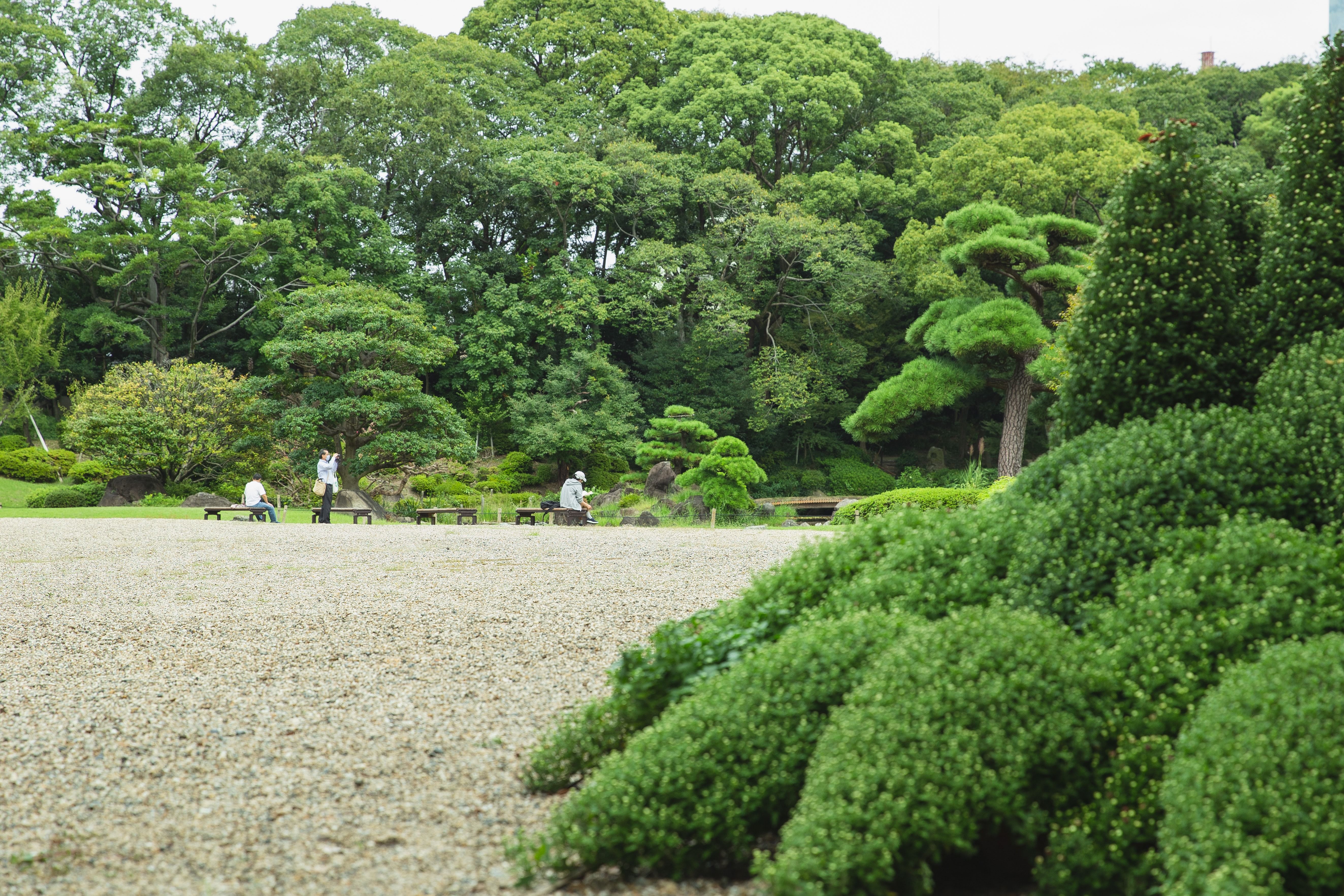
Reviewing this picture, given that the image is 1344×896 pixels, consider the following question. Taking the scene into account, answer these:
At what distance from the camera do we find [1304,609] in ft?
7.54

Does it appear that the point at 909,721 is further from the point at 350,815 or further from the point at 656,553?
the point at 656,553

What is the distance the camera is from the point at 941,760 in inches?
83.6

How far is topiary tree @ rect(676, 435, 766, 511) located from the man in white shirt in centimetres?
683

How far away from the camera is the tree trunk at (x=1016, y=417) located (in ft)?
64.4

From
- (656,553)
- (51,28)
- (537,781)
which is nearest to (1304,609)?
(537,781)

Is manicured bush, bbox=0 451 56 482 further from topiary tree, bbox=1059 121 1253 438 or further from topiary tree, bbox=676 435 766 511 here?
topiary tree, bbox=1059 121 1253 438

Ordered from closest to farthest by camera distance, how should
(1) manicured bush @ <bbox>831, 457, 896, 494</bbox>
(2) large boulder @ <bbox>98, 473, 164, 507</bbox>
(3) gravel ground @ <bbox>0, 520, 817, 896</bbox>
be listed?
(3) gravel ground @ <bbox>0, 520, 817, 896</bbox> < (2) large boulder @ <bbox>98, 473, 164, 507</bbox> < (1) manicured bush @ <bbox>831, 457, 896, 494</bbox>

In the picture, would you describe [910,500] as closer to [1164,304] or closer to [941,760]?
[1164,304]

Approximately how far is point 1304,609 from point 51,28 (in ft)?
100

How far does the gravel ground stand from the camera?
2.48 m

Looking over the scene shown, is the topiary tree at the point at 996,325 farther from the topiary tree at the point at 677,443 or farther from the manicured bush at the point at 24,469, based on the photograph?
the manicured bush at the point at 24,469

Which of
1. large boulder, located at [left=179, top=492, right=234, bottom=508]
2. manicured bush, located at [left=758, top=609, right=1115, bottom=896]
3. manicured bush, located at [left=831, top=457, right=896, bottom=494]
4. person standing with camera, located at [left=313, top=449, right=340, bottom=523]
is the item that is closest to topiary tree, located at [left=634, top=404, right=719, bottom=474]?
manicured bush, located at [left=831, top=457, right=896, bottom=494]

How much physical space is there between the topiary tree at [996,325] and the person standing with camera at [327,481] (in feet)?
34.4

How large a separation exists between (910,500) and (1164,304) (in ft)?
31.5
